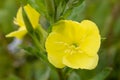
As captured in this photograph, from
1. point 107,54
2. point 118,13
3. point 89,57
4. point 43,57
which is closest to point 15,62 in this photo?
point 107,54

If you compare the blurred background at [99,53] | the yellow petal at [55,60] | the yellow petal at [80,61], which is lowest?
the blurred background at [99,53]

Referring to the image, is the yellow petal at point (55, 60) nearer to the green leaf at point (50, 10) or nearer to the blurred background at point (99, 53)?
the green leaf at point (50, 10)

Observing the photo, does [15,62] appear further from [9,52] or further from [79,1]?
[79,1]

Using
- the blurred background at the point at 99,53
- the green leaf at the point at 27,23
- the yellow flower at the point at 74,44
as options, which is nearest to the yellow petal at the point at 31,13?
the green leaf at the point at 27,23

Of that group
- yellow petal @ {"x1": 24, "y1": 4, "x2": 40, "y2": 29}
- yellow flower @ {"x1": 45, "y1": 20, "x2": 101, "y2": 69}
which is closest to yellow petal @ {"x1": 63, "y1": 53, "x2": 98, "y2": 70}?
yellow flower @ {"x1": 45, "y1": 20, "x2": 101, "y2": 69}

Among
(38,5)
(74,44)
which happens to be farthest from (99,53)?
(38,5)

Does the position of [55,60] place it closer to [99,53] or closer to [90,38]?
[90,38]

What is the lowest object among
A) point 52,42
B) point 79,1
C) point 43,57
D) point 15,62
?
point 15,62
